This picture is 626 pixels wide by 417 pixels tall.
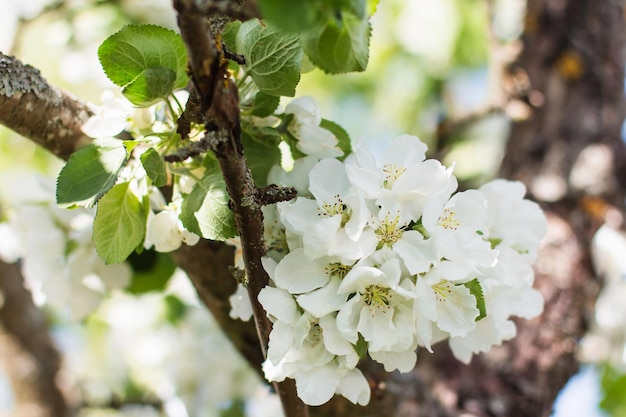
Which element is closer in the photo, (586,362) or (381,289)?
(381,289)

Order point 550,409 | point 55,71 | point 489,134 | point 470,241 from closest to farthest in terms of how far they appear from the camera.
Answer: point 470,241 < point 550,409 < point 55,71 < point 489,134

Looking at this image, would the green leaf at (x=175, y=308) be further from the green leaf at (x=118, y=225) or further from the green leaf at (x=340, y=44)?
the green leaf at (x=340, y=44)

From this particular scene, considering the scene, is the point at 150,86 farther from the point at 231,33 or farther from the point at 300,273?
the point at 300,273

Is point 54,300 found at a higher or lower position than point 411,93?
higher

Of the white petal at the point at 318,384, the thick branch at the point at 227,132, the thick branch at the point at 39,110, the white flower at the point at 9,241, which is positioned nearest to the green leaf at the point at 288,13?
the thick branch at the point at 227,132

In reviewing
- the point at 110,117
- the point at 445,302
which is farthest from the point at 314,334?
the point at 110,117

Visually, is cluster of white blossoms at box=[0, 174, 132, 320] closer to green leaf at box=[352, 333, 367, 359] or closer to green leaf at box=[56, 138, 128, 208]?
green leaf at box=[56, 138, 128, 208]

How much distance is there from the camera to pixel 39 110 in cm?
104

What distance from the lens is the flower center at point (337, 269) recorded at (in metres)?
0.83

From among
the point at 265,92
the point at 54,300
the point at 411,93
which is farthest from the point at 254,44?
the point at 411,93

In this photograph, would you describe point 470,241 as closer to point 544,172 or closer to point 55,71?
point 544,172

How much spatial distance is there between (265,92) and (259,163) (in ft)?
0.42

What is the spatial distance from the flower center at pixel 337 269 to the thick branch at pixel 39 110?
509 millimetres

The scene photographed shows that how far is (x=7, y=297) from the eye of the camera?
6.71 feet
